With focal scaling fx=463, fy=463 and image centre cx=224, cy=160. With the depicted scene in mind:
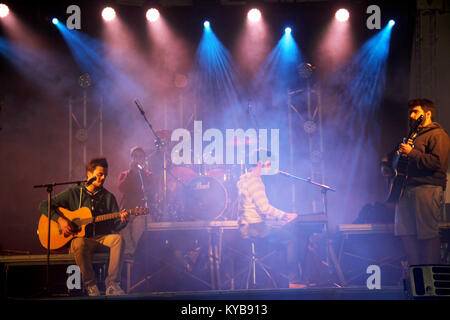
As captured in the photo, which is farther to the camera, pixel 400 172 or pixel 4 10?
pixel 4 10

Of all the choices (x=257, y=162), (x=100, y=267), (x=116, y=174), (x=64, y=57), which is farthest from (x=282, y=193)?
(x=64, y=57)

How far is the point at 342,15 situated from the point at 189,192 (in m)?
4.63

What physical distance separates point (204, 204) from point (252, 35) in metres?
3.72

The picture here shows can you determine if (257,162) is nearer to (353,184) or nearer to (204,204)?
(204,204)

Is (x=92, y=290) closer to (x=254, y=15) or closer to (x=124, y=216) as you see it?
(x=124, y=216)

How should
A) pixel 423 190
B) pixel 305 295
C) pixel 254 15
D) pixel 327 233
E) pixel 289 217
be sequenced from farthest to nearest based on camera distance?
pixel 254 15 → pixel 327 233 → pixel 289 217 → pixel 423 190 → pixel 305 295

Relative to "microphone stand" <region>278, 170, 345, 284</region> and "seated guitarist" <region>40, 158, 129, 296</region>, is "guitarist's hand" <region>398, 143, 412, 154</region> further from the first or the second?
"seated guitarist" <region>40, 158, 129, 296</region>

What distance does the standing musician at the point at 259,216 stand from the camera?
6.45m

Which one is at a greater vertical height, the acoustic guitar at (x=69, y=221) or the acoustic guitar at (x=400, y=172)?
the acoustic guitar at (x=400, y=172)

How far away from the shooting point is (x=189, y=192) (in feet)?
26.5

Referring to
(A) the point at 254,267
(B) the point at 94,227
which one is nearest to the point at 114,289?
(B) the point at 94,227

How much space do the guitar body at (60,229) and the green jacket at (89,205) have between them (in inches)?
2.1

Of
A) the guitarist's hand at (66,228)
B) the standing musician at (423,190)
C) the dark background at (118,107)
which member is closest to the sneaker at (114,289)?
the guitarist's hand at (66,228)

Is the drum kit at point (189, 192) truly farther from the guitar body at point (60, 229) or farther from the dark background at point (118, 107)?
the guitar body at point (60, 229)
